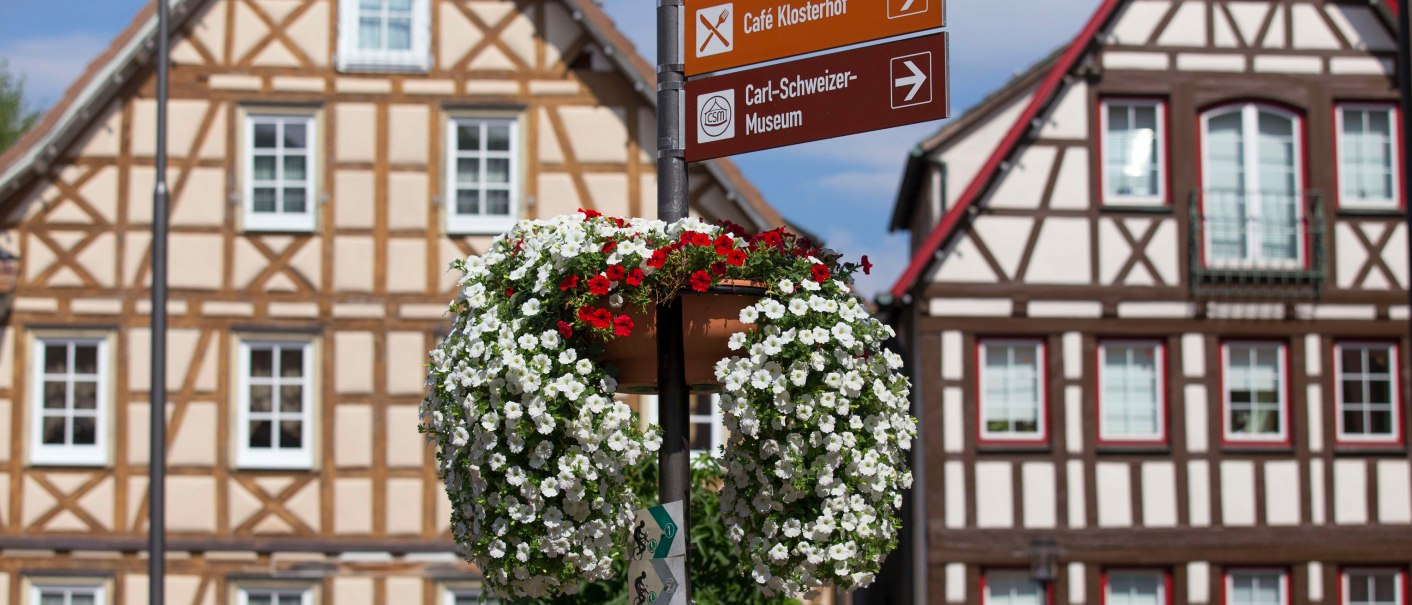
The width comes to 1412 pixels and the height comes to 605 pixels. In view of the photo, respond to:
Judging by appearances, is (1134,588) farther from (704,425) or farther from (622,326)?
(622,326)

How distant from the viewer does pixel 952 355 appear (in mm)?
17594

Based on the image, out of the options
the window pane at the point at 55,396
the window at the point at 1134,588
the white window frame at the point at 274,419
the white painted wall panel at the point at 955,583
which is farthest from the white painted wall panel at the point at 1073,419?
the window pane at the point at 55,396

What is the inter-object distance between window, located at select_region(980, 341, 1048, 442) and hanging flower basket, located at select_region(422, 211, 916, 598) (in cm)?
1214

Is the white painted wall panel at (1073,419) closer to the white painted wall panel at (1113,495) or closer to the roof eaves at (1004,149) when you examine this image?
the white painted wall panel at (1113,495)

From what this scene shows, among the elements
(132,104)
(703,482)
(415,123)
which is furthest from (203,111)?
(703,482)

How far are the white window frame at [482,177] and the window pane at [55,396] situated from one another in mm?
4101

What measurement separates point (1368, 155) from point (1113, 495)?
14.7 feet

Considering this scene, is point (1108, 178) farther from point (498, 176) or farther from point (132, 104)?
point (132, 104)

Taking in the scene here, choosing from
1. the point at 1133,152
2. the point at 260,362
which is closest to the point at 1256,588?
the point at 1133,152

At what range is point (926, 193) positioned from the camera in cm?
1897

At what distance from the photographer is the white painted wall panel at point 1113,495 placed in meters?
17.5

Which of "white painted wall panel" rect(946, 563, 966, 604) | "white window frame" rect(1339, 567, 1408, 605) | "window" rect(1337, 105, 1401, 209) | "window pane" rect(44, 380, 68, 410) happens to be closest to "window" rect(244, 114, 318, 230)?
"window pane" rect(44, 380, 68, 410)

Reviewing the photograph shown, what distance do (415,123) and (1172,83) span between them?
301 inches

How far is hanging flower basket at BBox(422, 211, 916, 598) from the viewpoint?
545 cm
